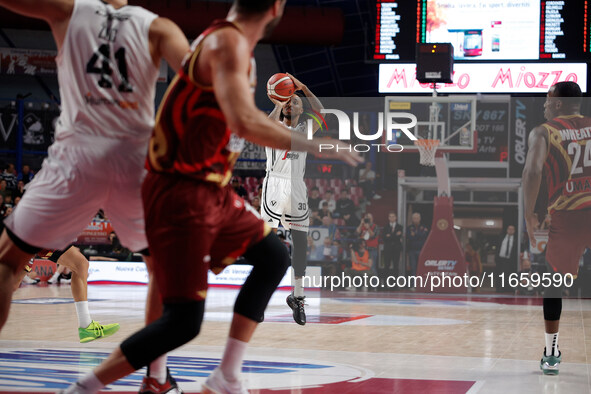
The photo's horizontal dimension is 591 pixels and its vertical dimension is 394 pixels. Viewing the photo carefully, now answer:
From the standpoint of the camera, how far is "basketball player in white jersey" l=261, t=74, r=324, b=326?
7242 mm

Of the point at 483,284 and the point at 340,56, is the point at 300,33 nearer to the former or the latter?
the point at 340,56

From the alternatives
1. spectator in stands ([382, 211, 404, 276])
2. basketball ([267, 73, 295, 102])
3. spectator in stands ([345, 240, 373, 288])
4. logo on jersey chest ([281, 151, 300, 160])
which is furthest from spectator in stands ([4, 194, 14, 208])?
basketball ([267, 73, 295, 102])

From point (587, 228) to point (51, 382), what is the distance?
11.4ft

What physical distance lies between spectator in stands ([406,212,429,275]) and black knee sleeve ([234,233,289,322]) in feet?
34.7

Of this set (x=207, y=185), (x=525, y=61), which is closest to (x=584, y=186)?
(x=207, y=185)

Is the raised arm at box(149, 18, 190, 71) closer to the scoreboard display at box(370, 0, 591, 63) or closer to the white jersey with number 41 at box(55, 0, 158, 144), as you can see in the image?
the white jersey with number 41 at box(55, 0, 158, 144)

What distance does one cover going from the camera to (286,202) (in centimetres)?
776

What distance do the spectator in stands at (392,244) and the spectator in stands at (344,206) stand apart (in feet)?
4.23

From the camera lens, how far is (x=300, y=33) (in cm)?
1891

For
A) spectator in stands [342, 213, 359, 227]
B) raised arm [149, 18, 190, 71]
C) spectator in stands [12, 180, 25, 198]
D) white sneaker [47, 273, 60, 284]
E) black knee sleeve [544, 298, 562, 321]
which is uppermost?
raised arm [149, 18, 190, 71]

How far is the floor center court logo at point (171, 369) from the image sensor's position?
160 inches

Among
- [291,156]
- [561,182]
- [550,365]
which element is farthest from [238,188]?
[550,365]

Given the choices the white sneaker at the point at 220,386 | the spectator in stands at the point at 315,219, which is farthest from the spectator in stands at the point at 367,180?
the white sneaker at the point at 220,386

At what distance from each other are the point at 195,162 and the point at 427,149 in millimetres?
10078
